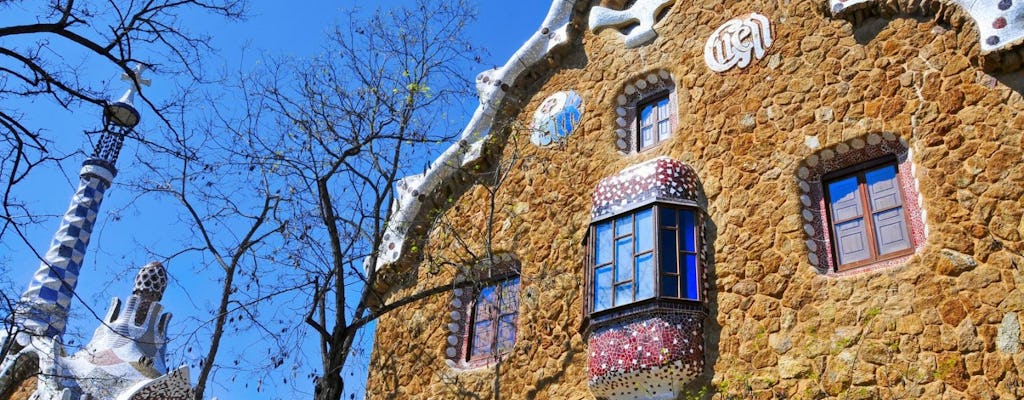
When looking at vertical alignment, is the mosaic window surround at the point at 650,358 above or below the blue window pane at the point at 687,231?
below

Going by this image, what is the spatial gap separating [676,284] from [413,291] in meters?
3.38

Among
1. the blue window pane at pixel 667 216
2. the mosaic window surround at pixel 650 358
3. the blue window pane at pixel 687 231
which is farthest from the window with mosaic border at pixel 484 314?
the blue window pane at pixel 687 231

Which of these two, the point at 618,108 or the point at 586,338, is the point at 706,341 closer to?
the point at 586,338

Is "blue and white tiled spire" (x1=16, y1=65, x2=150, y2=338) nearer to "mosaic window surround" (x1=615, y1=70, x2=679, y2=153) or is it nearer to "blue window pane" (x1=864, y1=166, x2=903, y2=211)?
"mosaic window surround" (x1=615, y1=70, x2=679, y2=153)

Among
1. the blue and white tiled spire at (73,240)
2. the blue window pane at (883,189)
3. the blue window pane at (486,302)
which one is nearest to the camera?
the blue window pane at (883,189)

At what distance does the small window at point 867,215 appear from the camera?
655 centimetres

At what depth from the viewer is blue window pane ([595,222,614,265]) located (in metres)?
7.68

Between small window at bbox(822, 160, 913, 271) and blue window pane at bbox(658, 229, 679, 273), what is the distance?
3.93 feet

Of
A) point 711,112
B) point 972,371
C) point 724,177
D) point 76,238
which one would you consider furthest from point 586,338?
point 76,238

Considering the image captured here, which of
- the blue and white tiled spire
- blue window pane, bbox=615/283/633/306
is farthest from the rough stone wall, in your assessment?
the blue and white tiled spire

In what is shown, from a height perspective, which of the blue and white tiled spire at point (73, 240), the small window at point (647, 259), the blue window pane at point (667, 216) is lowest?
the small window at point (647, 259)

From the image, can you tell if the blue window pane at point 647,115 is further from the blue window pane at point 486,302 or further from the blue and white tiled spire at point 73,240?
the blue and white tiled spire at point 73,240

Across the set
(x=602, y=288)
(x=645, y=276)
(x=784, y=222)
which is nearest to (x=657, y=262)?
(x=645, y=276)

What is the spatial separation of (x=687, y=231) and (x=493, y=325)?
228 cm
